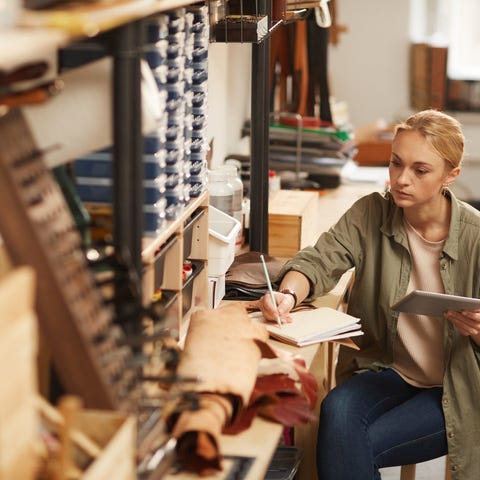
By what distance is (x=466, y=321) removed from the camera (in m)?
2.78

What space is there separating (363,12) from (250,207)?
3695 millimetres

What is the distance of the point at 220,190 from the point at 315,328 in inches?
34.4

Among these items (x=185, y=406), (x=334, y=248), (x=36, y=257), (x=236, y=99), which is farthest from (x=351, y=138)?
(x=36, y=257)

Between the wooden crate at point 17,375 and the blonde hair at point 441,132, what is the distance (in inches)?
64.8

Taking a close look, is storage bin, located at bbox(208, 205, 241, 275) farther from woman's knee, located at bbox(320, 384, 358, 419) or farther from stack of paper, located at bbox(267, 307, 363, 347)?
woman's knee, located at bbox(320, 384, 358, 419)

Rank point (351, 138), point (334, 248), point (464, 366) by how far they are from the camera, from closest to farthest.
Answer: point (464, 366) < point (334, 248) < point (351, 138)

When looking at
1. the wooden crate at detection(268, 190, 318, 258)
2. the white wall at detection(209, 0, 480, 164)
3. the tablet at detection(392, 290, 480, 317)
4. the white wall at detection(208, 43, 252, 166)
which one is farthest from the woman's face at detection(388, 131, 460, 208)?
the white wall at detection(209, 0, 480, 164)

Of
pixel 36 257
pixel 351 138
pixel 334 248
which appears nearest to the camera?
pixel 36 257

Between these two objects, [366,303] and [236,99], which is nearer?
[366,303]

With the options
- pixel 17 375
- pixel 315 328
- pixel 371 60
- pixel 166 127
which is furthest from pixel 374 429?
pixel 371 60

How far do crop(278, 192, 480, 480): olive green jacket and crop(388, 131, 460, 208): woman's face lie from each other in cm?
11

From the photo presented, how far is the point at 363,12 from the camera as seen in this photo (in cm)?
703

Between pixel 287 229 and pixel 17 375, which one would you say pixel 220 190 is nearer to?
pixel 287 229

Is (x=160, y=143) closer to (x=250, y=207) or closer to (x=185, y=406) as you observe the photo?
(x=185, y=406)
